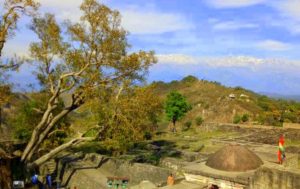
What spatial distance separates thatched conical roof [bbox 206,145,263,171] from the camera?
600 inches

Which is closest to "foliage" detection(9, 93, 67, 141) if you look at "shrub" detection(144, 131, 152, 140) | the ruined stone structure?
"shrub" detection(144, 131, 152, 140)

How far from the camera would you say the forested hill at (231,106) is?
39781 mm

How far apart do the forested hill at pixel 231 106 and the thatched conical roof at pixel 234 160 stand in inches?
956

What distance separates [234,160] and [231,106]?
3352 centimetres

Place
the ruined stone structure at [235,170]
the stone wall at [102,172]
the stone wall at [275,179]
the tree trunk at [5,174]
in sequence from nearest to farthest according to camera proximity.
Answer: the stone wall at [275,179] → the ruined stone structure at [235,170] → the tree trunk at [5,174] → the stone wall at [102,172]

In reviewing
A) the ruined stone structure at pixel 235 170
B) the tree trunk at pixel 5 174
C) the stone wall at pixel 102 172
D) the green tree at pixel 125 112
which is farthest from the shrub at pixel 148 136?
the tree trunk at pixel 5 174

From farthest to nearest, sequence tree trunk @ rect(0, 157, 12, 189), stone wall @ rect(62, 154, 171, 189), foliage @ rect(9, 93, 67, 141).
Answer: foliage @ rect(9, 93, 67, 141)
stone wall @ rect(62, 154, 171, 189)
tree trunk @ rect(0, 157, 12, 189)

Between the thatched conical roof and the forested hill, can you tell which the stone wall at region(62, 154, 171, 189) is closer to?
the thatched conical roof

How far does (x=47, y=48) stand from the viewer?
62.5ft

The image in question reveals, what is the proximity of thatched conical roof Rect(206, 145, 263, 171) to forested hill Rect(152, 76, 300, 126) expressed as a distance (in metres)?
24.3

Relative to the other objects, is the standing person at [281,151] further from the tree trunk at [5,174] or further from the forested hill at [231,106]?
the forested hill at [231,106]

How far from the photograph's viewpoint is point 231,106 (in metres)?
48.2

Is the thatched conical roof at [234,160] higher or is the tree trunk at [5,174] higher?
the thatched conical roof at [234,160]

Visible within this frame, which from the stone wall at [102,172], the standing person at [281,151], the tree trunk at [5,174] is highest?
the standing person at [281,151]
